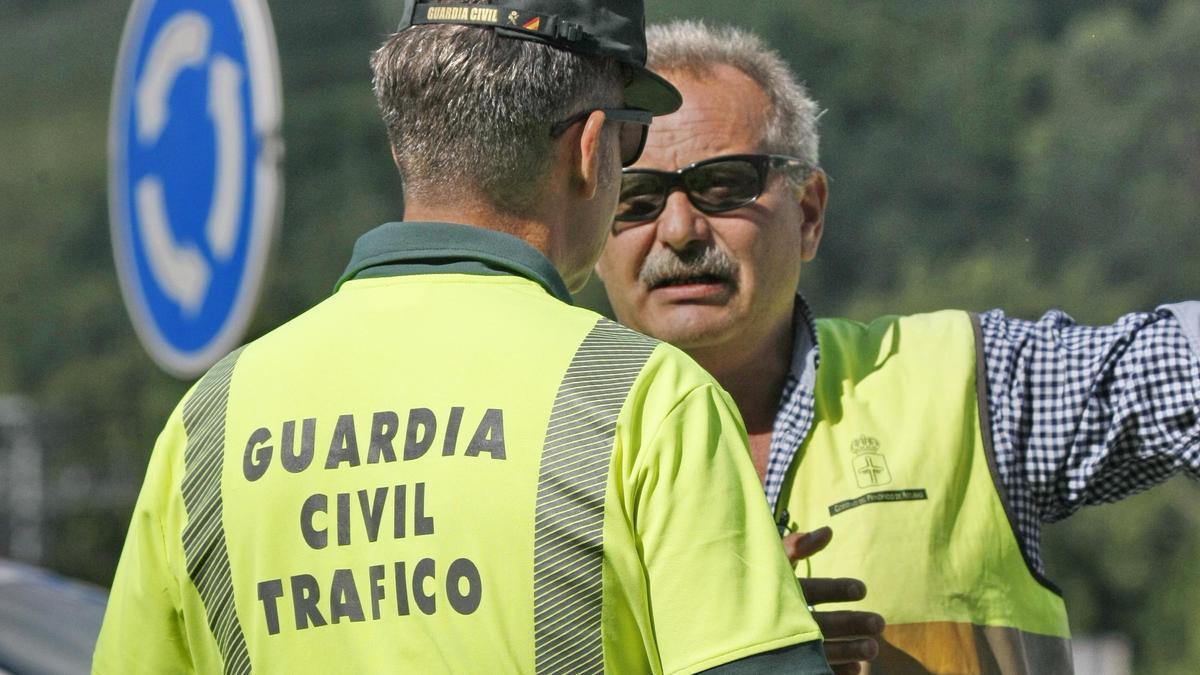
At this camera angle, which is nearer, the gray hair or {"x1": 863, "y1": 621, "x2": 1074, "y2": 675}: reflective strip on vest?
the gray hair

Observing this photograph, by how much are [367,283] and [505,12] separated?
295 mm

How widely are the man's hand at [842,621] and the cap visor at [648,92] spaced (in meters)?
0.64

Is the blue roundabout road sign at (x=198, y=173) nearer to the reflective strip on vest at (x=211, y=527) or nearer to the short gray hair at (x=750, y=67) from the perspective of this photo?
the short gray hair at (x=750, y=67)

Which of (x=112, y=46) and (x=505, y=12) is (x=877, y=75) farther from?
(x=112, y=46)

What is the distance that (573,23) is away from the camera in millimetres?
1540

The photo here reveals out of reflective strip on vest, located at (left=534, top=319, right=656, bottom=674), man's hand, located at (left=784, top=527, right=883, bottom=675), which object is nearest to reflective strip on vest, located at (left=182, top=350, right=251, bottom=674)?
reflective strip on vest, located at (left=534, top=319, right=656, bottom=674)

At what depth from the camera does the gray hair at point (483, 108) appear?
1513 millimetres

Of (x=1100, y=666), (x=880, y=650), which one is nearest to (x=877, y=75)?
(x=1100, y=666)

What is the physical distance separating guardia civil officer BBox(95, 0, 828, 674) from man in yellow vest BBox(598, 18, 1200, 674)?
0.69 metres

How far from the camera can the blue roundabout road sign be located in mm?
3430

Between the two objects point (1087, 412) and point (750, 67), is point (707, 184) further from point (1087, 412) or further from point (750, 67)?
point (1087, 412)

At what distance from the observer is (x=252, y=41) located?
11.1ft

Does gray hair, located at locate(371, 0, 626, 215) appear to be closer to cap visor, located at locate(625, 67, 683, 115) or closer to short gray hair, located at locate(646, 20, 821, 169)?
cap visor, located at locate(625, 67, 683, 115)

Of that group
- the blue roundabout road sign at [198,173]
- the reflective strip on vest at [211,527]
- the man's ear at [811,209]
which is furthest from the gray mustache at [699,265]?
the blue roundabout road sign at [198,173]
